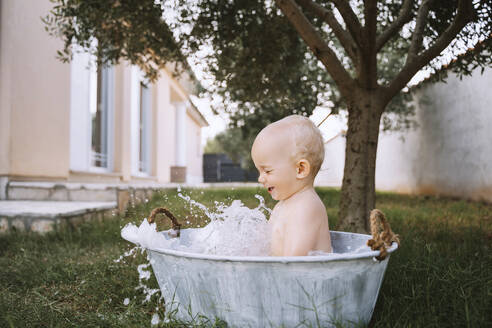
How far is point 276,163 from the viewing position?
1658 mm

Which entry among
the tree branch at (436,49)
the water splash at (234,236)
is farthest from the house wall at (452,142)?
the water splash at (234,236)

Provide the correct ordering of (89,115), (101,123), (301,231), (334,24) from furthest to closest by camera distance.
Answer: (101,123) → (89,115) → (334,24) → (301,231)

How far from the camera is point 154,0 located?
12.4 ft

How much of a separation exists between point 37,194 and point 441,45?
4.92 meters

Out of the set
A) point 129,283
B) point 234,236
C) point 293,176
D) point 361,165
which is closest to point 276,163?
point 293,176

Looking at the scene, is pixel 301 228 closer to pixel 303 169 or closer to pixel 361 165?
pixel 303 169

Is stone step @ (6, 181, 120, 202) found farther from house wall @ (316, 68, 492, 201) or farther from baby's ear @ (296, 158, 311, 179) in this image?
baby's ear @ (296, 158, 311, 179)

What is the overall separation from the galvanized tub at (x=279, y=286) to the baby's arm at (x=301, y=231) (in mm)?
248

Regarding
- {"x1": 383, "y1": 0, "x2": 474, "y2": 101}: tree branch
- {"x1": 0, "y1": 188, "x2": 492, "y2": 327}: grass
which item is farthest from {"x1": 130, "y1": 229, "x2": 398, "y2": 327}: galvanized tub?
{"x1": 383, "y1": 0, "x2": 474, "y2": 101}: tree branch

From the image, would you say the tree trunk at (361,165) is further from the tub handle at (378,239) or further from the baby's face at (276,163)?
the tub handle at (378,239)

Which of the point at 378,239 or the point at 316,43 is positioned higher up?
the point at 316,43

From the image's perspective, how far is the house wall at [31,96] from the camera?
4922 mm

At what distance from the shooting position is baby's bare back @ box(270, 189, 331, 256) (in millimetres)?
1532

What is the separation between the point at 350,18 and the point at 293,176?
1.70m
